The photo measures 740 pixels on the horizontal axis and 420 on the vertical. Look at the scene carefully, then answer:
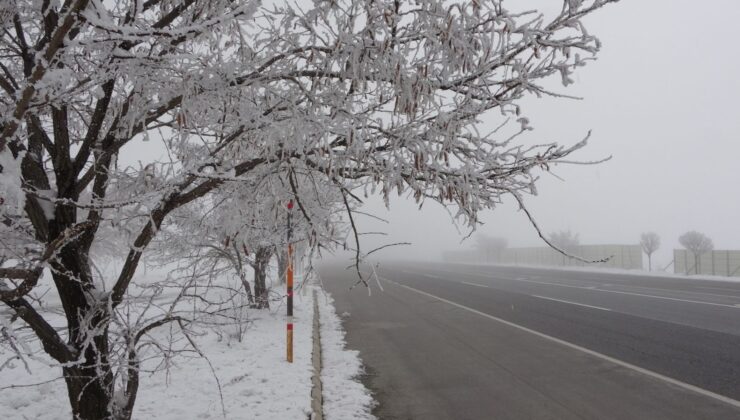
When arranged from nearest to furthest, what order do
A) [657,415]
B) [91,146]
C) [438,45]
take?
1. [438,45]
2. [91,146]
3. [657,415]

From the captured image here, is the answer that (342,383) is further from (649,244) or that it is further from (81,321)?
(649,244)

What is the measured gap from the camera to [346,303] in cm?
1819

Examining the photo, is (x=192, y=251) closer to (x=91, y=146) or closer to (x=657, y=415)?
(x=91, y=146)

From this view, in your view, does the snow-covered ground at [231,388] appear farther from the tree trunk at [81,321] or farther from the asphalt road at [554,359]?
the tree trunk at [81,321]

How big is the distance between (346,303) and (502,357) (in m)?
10.1

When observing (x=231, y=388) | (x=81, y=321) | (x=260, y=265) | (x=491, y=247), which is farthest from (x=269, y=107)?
(x=491, y=247)

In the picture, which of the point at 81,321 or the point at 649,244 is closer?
the point at 81,321

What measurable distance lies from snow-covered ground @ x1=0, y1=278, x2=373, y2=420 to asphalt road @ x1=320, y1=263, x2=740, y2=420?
536 millimetres

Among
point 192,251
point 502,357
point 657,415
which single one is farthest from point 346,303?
point 657,415

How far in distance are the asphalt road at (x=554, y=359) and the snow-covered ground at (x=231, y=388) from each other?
536 millimetres

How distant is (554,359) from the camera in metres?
8.37

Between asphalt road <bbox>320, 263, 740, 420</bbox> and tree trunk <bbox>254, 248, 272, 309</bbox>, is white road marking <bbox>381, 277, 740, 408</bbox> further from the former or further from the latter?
tree trunk <bbox>254, 248, 272, 309</bbox>

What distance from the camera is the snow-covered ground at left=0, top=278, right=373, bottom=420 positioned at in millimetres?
5395

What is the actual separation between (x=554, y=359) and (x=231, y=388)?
543 centimetres
